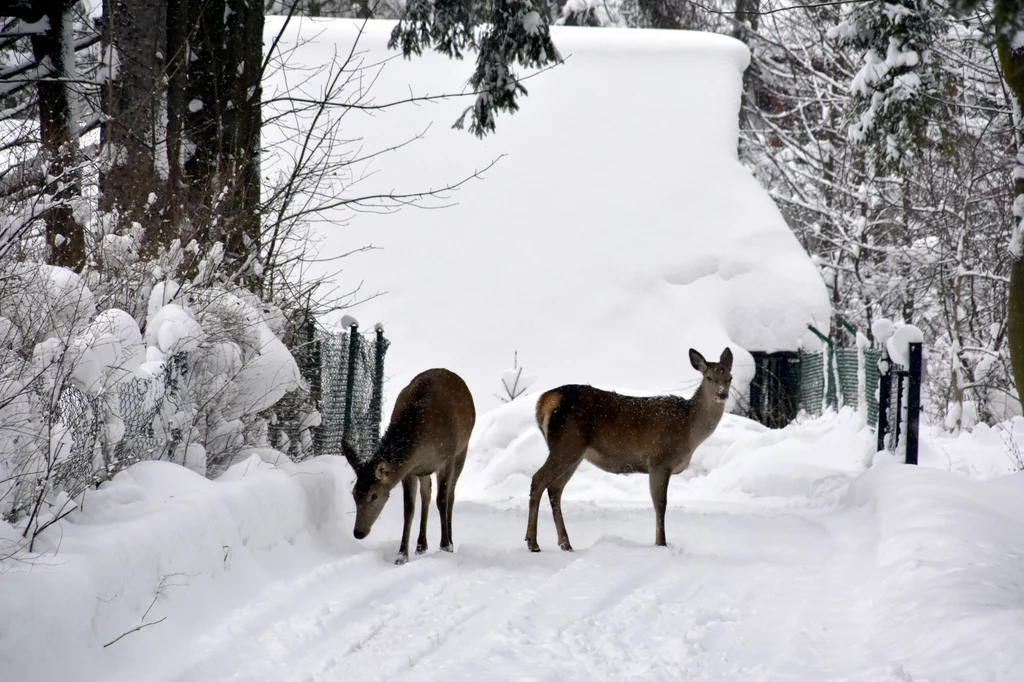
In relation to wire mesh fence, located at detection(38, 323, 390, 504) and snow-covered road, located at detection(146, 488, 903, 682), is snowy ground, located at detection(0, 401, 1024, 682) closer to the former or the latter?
snow-covered road, located at detection(146, 488, 903, 682)

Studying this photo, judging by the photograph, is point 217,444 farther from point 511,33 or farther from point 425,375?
point 511,33

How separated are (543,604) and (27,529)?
119 inches

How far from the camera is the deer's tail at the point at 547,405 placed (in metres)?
9.05

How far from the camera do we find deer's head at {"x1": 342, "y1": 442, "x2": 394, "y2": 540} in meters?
8.14

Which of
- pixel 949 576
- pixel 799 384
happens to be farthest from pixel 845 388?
pixel 949 576

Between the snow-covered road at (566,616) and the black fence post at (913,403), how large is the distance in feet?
9.59

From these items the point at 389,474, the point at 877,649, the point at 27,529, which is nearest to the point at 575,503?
the point at 389,474

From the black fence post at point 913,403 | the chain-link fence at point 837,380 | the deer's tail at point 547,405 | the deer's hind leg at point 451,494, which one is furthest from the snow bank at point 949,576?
the chain-link fence at point 837,380

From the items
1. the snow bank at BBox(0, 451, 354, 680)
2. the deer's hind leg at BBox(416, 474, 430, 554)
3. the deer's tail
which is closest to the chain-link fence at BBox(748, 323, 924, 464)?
the deer's tail

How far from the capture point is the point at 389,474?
26.8 feet

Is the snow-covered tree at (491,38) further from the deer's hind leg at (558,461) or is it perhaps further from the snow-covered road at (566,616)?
the snow-covered road at (566,616)

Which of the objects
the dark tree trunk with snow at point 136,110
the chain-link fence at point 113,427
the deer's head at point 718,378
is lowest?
the deer's head at point 718,378

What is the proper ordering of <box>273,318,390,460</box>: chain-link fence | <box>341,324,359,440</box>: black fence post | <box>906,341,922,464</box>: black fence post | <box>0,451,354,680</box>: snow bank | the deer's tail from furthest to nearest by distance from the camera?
<box>341,324,359,440</box>: black fence post
<box>906,341,922,464</box>: black fence post
<box>273,318,390,460</box>: chain-link fence
the deer's tail
<box>0,451,354,680</box>: snow bank

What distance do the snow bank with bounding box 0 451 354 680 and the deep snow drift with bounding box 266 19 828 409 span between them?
14586 mm
